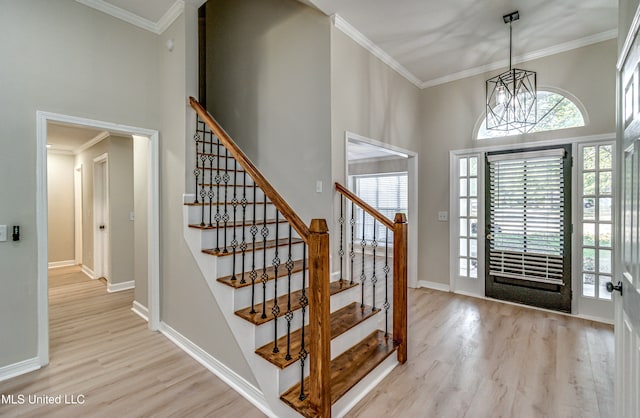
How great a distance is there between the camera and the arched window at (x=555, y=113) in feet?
11.4

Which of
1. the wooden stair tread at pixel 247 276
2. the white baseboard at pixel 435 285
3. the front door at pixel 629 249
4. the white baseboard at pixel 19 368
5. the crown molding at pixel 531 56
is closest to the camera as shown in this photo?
the front door at pixel 629 249

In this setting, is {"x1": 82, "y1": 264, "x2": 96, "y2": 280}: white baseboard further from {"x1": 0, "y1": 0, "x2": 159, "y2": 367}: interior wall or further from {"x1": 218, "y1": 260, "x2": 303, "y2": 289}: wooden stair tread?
{"x1": 218, "y1": 260, "x2": 303, "y2": 289}: wooden stair tread

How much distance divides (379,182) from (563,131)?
4.46 m

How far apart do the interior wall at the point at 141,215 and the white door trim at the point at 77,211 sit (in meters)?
3.72

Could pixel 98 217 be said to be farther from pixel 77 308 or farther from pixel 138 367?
pixel 138 367

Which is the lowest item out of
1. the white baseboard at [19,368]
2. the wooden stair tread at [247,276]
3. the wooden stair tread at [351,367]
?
the white baseboard at [19,368]

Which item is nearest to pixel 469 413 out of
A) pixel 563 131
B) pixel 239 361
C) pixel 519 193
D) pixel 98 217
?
pixel 239 361

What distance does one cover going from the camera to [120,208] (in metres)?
4.66

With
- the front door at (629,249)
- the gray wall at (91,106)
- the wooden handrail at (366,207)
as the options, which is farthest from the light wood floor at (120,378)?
the front door at (629,249)

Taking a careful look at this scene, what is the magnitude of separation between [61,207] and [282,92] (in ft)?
20.0

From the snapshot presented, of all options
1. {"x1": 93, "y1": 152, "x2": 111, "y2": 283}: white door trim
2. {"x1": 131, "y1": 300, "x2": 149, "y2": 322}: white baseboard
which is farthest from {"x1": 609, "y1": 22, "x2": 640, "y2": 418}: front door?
{"x1": 93, "y1": 152, "x2": 111, "y2": 283}: white door trim

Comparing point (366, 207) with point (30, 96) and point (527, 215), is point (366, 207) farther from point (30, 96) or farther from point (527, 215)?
point (30, 96)

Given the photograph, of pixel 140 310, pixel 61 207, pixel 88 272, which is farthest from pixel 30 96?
pixel 61 207

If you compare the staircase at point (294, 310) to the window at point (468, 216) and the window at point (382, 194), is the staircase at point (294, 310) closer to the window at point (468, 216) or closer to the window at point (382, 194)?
the window at point (468, 216)
